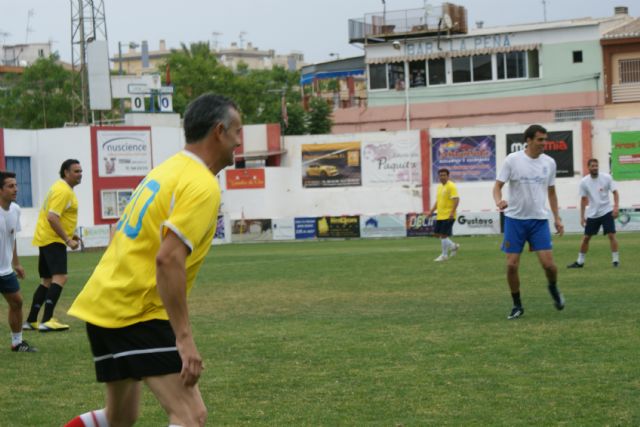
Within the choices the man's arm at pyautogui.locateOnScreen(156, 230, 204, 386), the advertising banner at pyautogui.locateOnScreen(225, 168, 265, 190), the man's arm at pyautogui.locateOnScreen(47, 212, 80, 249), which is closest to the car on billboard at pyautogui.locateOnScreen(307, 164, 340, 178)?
Result: the advertising banner at pyautogui.locateOnScreen(225, 168, 265, 190)

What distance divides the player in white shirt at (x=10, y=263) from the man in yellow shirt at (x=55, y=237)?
1.54m

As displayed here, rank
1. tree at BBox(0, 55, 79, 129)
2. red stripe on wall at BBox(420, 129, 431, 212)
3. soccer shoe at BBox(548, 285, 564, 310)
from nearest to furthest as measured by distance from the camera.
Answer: soccer shoe at BBox(548, 285, 564, 310)
red stripe on wall at BBox(420, 129, 431, 212)
tree at BBox(0, 55, 79, 129)

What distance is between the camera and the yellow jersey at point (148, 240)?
4828 mm

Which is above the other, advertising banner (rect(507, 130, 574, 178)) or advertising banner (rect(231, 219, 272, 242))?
advertising banner (rect(507, 130, 574, 178))

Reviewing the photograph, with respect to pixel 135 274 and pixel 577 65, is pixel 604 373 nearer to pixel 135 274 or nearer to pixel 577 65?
pixel 135 274

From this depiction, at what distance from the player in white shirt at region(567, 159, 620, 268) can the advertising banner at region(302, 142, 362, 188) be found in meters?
31.6

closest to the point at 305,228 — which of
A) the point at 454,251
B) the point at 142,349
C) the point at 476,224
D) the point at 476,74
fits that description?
the point at 476,224

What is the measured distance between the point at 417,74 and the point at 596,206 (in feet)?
138

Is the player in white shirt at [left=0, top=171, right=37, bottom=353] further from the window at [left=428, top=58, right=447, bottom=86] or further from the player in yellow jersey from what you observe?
the window at [left=428, top=58, right=447, bottom=86]

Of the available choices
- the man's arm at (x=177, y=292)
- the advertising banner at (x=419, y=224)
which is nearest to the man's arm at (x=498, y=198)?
the man's arm at (x=177, y=292)

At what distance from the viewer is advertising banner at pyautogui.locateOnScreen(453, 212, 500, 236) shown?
4184cm

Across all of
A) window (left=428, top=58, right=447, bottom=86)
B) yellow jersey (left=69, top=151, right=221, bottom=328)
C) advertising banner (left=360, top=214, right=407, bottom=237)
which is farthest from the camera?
window (left=428, top=58, right=447, bottom=86)

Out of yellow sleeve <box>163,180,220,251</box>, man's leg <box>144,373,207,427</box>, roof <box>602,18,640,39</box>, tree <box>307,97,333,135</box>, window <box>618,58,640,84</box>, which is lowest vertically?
man's leg <box>144,373,207,427</box>

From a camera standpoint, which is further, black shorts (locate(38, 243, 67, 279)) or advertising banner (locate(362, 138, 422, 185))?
advertising banner (locate(362, 138, 422, 185))
